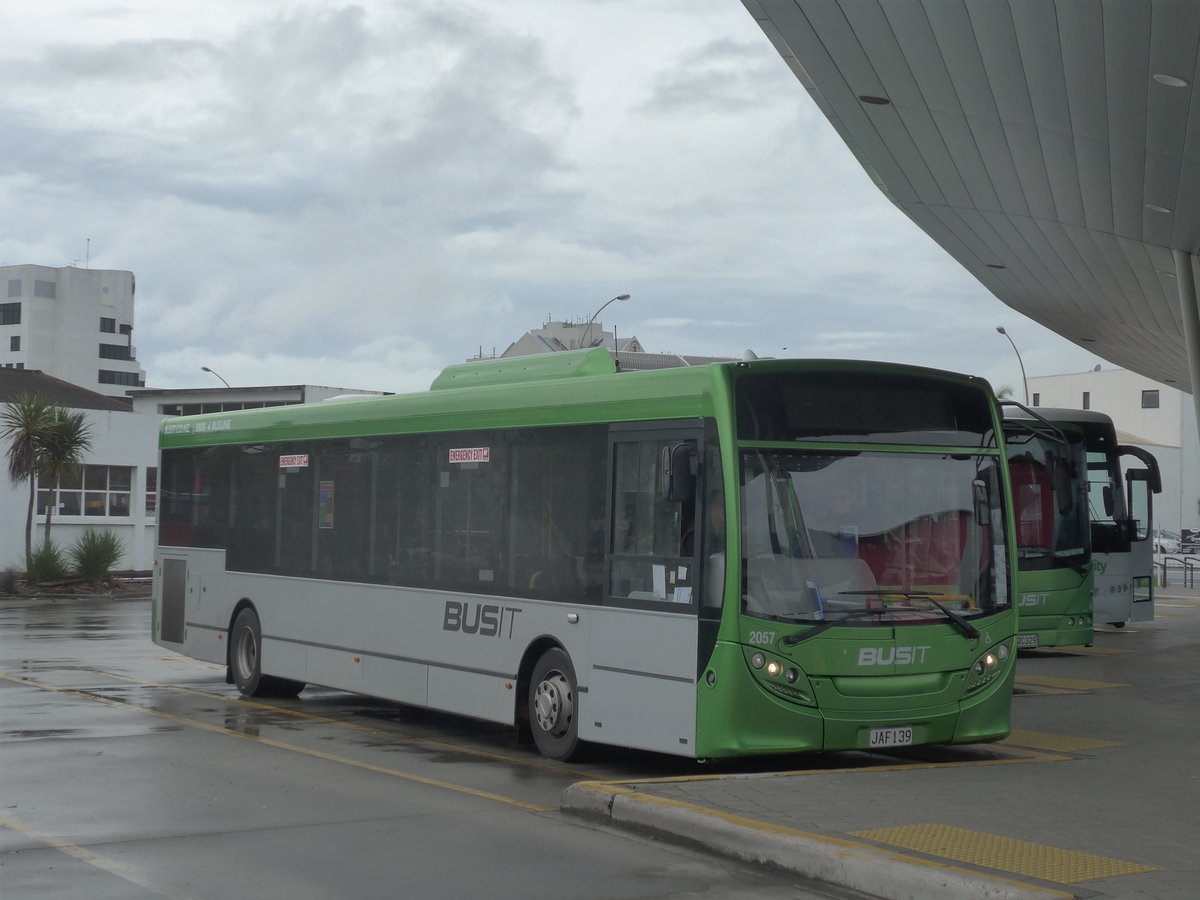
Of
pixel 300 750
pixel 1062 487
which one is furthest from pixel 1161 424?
pixel 300 750

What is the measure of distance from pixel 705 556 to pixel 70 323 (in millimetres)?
117571

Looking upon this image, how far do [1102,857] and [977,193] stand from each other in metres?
16.3

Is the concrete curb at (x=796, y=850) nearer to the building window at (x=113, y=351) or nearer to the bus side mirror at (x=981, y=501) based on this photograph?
the bus side mirror at (x=981, y=501)

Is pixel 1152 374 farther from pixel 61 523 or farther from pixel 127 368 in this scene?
pixel 127 368

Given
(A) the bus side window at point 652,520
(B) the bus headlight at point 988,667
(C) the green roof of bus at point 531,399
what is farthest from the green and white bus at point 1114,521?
(A) the bus side window at point 652,520

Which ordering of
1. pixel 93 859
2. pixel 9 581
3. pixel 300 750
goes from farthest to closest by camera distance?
1. pixel 9 581
2. pixel 300 750
3. pixel 93 859

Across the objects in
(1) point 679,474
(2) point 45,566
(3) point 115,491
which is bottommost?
(2) point 45,566

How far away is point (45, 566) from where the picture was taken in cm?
3962

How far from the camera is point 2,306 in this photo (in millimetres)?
116812

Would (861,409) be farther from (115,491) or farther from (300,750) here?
(115,491)

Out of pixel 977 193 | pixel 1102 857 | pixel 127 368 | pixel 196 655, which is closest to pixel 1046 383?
pixel 127 368

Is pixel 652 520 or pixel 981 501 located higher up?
pixel 981 501

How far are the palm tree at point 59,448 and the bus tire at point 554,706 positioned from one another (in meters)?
31.7

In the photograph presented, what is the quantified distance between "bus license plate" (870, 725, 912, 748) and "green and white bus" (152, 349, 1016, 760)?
23 mm
